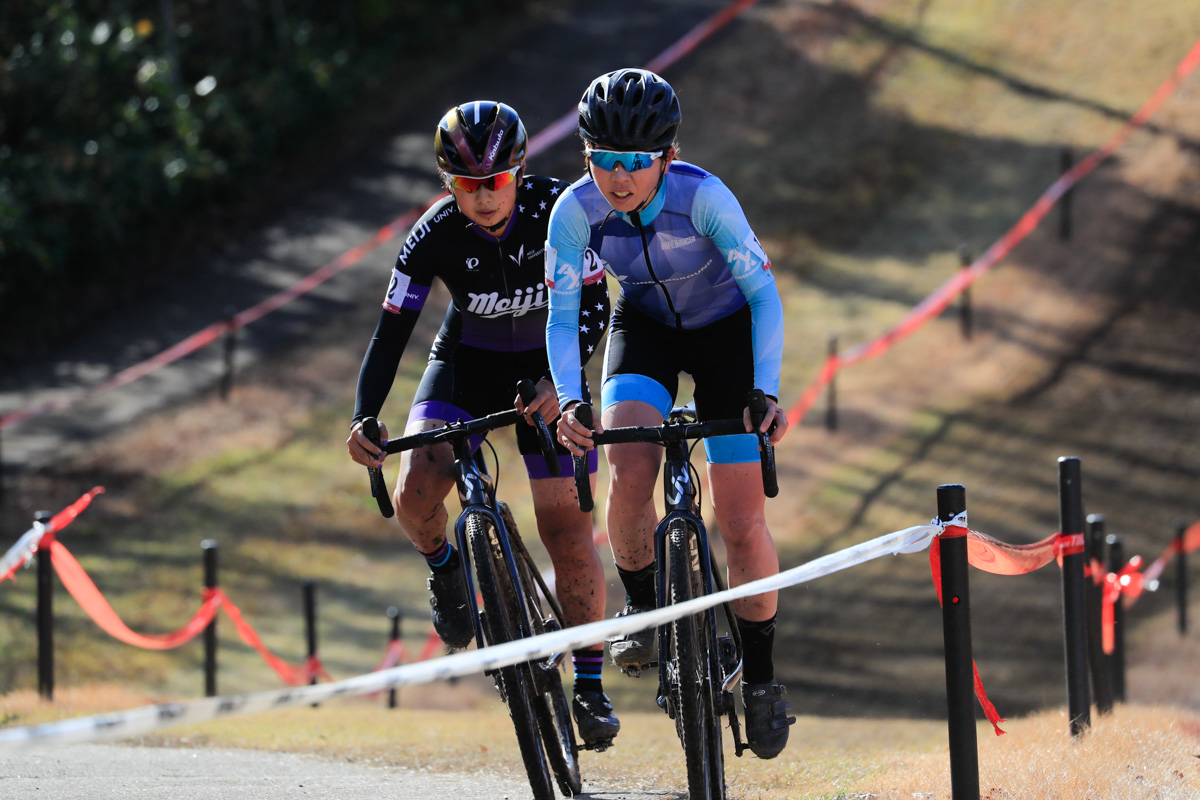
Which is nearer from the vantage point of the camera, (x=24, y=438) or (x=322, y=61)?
(x=24, y=438)

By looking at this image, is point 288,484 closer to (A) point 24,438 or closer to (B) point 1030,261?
(A) point 24,438

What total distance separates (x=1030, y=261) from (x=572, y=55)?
10.2 meters

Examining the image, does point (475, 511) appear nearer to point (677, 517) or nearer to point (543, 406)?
point (543, 406)

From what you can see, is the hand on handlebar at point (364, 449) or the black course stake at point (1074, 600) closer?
the hand on handlebar at point (364, 449)

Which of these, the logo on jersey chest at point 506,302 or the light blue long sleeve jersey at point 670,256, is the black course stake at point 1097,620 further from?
the logo on jersey chest at point 506,302

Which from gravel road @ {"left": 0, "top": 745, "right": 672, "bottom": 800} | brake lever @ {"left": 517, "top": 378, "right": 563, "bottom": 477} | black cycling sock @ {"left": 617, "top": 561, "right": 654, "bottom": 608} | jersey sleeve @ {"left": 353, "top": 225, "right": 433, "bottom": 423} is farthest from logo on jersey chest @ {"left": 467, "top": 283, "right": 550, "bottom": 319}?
gravel road @ {"left": 0, "top": 745, "right": 672, "bottom": 800}

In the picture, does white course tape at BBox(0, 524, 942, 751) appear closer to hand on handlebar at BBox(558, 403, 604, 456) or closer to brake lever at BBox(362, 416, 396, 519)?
hand on handlebar at BBox(558, 403, 604, 456)

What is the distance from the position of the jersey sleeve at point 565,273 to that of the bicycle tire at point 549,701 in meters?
0.71

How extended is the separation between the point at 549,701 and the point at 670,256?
6.18 ft

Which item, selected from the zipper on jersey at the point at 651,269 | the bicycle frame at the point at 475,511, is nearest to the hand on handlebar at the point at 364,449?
the bicycle frame at the point at 475,511

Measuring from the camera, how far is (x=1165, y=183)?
17484 millimetres

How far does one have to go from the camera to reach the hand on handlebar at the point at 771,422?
431cm

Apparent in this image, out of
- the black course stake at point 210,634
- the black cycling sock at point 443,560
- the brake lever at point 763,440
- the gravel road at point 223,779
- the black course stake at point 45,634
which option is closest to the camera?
the brake lever at point 763,440

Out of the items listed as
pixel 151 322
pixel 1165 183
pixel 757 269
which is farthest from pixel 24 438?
pixel 1165 183
